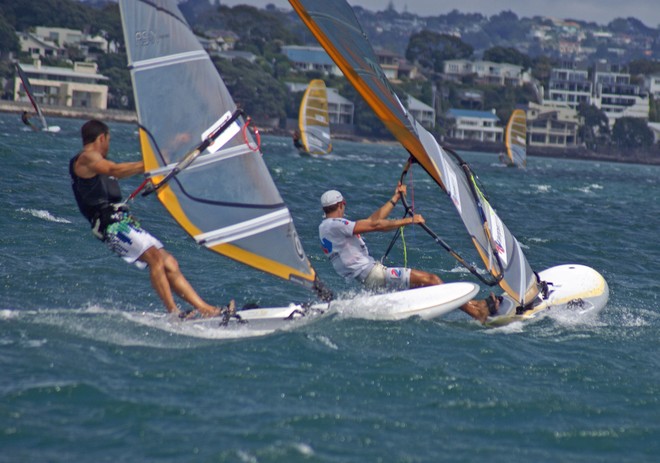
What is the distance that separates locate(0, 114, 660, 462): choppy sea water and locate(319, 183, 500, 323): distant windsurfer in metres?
0.46

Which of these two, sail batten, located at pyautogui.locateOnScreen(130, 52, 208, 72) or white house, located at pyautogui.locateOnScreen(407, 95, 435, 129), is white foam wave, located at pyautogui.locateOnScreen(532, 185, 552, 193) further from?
white house, located at pyautogui.locateOnScreen(407, 95, 435, 129)

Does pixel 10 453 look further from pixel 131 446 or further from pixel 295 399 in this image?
pixel 295 399

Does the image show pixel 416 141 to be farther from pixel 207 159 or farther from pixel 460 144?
pixel 460 144

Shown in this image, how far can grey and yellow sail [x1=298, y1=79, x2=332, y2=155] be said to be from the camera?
39500mm

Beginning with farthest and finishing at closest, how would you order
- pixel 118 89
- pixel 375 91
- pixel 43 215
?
pixel 118 89 < pixel 43 215 < pixel 375 91

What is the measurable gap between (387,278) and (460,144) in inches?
3633

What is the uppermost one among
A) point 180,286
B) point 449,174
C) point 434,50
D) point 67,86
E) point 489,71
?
point 449,174

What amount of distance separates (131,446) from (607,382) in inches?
137

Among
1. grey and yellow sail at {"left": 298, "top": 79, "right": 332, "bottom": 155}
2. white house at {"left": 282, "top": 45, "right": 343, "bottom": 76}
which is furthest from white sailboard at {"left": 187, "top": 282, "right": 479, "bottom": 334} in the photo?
white house at {"left": 282, "top": 45, "right": 343, "bottom": 76}

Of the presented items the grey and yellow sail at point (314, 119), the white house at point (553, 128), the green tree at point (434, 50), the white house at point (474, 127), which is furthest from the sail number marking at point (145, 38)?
the green tree at point (434, 50)

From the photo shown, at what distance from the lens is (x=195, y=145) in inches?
296

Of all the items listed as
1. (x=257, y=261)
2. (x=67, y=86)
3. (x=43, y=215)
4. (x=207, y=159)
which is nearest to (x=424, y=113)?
(x=67, y=86)

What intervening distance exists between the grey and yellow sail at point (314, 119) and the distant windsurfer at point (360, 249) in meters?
30.0

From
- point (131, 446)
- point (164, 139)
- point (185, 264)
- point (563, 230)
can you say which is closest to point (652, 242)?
point (563, 230)
